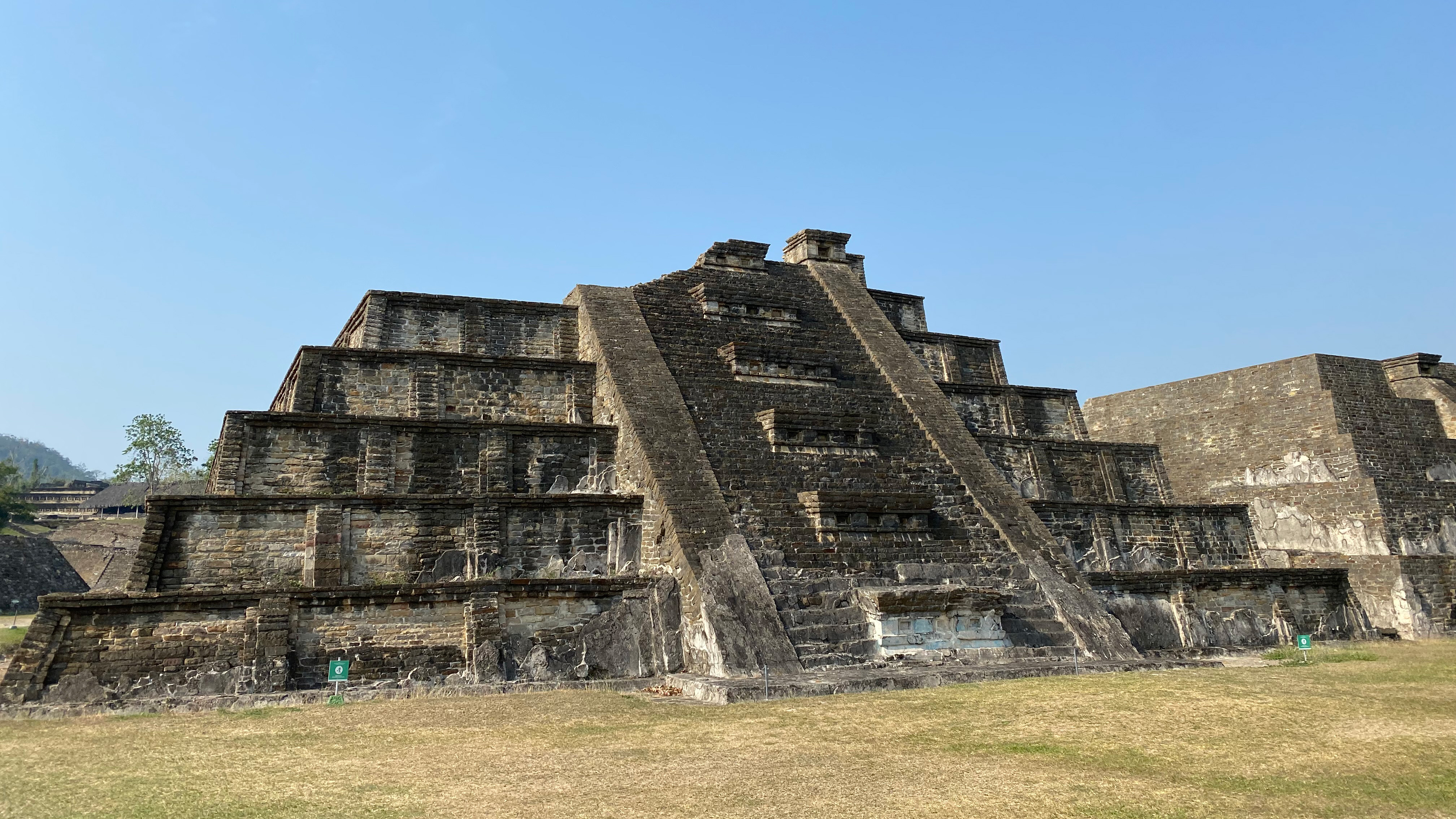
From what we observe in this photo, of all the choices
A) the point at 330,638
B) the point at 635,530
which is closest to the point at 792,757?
the point at 330,638

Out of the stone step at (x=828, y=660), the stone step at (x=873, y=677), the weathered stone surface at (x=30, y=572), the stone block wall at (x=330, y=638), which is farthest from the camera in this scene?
the weathered stone surface at (x=30, y=572)

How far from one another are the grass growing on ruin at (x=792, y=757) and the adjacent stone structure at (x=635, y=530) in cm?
137

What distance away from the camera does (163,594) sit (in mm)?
9688

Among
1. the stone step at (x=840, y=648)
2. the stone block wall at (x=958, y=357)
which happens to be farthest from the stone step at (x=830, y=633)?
the stone block wall at (x=958, y=357)

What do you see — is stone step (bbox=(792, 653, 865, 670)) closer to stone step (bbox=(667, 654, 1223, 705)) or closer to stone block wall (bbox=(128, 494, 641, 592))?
stone step (bbox=(667, 654, 1223, 705))

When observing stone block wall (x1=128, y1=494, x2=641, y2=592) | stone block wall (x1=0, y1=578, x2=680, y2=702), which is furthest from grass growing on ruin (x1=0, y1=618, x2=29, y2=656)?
stone block wall (x1=0, y1=578, x2=680, y2=702)

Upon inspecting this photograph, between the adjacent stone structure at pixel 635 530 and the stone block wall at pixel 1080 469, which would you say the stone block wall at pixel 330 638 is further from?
the stone block wall at pixel 1080 469

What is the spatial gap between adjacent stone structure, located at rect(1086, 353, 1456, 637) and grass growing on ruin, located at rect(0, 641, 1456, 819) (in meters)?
11.1

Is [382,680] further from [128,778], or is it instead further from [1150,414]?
[1150,414]

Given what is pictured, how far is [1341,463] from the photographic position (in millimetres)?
20141

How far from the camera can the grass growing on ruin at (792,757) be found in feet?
15.9

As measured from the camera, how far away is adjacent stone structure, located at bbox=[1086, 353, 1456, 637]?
59.3 ft

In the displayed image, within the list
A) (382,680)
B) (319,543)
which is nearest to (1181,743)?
(382,680)

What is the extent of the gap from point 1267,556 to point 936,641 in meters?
13.6
